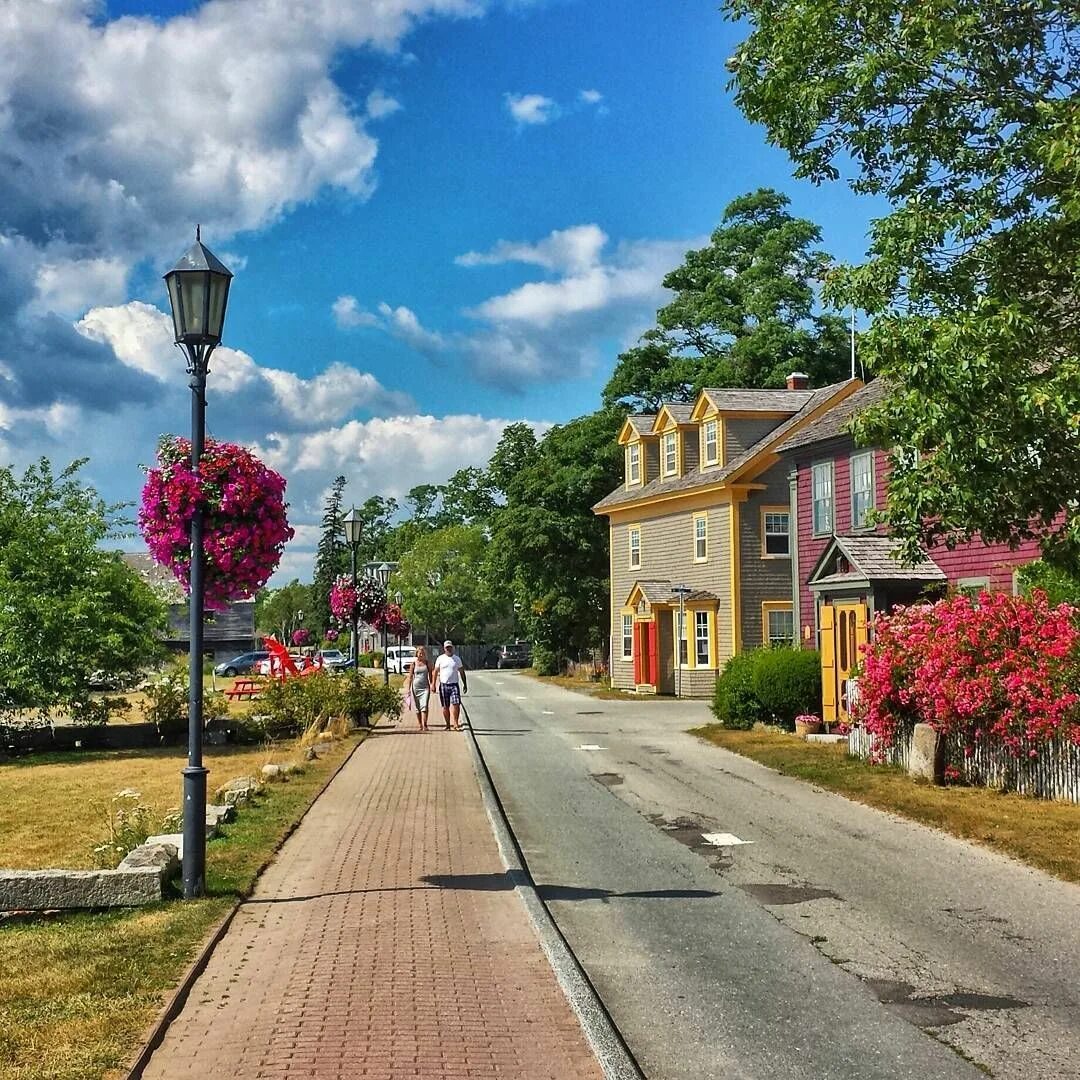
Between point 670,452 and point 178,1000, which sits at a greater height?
point 670,452

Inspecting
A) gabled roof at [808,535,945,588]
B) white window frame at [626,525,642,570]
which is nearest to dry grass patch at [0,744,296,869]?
gabled roof at [808,535,945,588]

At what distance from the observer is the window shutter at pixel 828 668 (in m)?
23.9

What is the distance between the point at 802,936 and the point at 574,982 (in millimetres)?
2404

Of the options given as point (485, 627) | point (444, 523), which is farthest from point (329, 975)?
point (444, 523)

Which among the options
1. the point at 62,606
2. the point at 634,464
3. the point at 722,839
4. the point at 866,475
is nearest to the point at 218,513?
the point at 722,839

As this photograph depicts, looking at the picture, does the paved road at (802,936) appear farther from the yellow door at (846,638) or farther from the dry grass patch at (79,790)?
the yellow door at (846,638)

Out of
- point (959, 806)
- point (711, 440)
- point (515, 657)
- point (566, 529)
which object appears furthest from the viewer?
point (515, 657)

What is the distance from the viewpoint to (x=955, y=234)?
1174 centimetres

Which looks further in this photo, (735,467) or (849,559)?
(735,467)

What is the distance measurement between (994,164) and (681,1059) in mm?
9341

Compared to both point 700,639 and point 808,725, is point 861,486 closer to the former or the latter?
point 808,725

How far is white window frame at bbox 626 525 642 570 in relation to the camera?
4425cm

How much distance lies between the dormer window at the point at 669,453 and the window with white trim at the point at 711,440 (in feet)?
5.71

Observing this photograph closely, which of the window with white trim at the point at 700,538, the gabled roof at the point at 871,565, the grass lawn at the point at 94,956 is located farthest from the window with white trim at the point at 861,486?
the grass lawn at the point at 94,956
